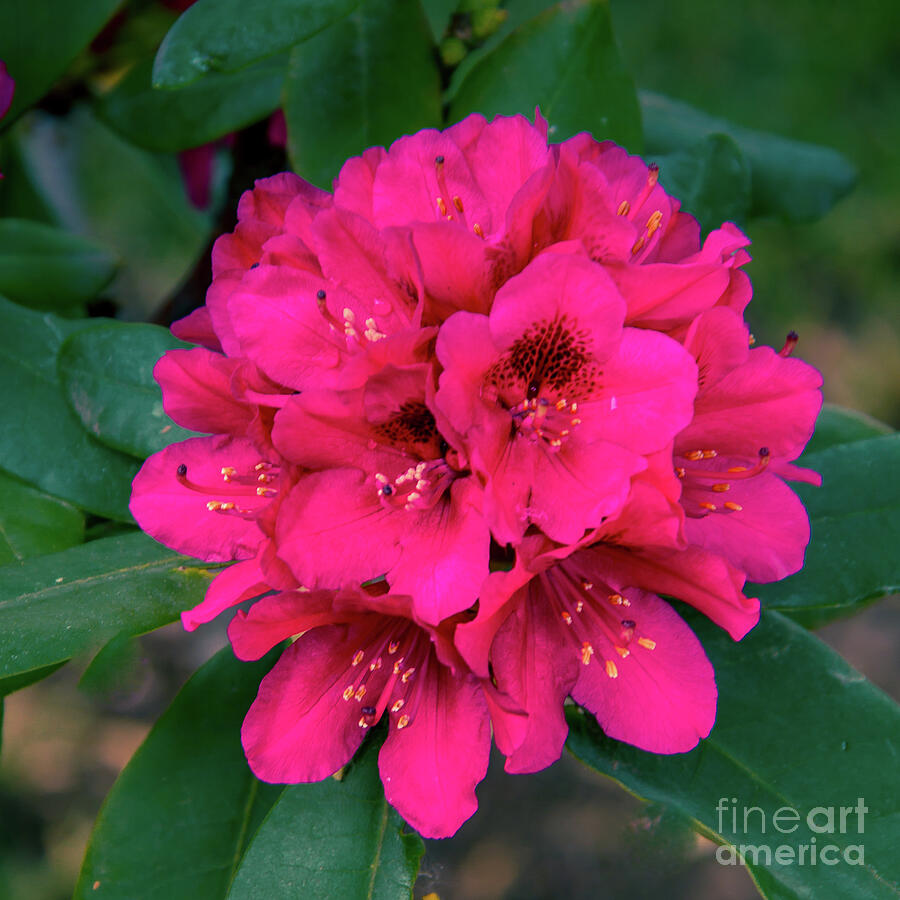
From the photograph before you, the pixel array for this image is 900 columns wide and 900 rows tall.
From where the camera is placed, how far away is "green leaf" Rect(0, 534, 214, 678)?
702mm

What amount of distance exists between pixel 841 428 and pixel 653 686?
1.84 ft

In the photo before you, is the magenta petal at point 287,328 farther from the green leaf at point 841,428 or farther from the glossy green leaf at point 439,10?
the glossy green leaf at point 439,10

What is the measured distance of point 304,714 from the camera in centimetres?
70

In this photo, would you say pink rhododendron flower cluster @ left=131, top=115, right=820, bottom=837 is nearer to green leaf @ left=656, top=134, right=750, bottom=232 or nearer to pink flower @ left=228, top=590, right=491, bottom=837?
pink flower @ left=228, top=590, right=491, bottom=837

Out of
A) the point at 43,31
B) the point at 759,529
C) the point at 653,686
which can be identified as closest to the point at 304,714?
the point at 653,686

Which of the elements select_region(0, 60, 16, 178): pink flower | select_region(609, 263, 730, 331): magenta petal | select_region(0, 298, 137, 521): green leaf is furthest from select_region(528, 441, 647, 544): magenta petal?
select_region(0, 60, 16, 178): pink flower

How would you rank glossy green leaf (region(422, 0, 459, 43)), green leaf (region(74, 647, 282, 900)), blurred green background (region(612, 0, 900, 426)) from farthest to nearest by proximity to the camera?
blurred green background (region(612, 0, 900, 426)), glossy green leaf (region(422, 0, 459, 43)), green leaf (region(74, 647, 282, 900))

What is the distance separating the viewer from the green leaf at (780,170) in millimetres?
1288

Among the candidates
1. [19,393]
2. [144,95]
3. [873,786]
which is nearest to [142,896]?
[19,393]

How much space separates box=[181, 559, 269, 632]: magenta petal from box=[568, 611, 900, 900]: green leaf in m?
0.33

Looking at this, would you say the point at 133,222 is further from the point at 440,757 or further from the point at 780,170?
the point at 440,757

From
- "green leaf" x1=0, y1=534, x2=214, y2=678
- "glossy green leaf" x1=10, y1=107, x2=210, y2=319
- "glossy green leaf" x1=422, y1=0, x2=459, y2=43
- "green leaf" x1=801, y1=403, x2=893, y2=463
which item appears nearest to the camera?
"green leaf" x1=0, y1=534, x2=214, y2=678

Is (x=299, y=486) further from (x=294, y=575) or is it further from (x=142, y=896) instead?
(x=142, y=896)

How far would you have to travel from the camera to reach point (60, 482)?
89cm
